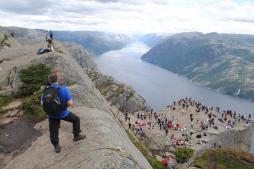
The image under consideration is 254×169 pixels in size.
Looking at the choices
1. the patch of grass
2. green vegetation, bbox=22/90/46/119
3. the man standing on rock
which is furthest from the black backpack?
the patch of grass

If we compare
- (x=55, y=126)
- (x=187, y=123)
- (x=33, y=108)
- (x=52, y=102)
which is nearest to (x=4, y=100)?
(x=33, y=108)

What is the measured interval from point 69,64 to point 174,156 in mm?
36386

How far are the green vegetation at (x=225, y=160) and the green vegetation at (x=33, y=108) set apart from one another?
2190 cm

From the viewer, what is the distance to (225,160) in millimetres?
41969

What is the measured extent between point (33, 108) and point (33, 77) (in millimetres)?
3165

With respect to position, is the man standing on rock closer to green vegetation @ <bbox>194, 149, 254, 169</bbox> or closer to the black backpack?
the black backpack

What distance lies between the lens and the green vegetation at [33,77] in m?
21.2

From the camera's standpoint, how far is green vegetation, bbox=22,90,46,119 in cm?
1869

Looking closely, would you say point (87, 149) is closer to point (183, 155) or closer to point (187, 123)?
point (183, 155)

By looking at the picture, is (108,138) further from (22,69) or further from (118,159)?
(22,69)

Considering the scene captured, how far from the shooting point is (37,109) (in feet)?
62.3

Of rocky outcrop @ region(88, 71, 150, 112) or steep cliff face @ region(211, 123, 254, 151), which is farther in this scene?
rocky outcrop @ region(88, 71, 150, 112)

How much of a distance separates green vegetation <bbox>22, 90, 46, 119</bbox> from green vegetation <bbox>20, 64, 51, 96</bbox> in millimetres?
1372

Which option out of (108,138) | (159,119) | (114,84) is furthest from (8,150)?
(114,84)
